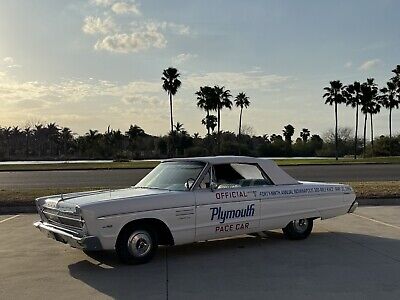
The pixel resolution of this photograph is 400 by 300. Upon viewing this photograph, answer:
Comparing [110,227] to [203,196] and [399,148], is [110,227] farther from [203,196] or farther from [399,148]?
[399,148]

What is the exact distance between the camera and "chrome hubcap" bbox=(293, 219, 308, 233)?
345 inches

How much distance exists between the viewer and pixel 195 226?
7.45 meters

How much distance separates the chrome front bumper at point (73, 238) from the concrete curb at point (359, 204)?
6.08 metres

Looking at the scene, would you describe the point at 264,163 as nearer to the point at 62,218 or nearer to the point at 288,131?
the point at 62,218

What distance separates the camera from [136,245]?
23.0 ft

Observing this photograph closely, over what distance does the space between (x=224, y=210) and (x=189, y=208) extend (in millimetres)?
626

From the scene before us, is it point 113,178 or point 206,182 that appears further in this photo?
point 113,178

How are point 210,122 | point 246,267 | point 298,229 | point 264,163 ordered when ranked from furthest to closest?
point 210,122 < point 298,229 < point 264,163 < point 246,267

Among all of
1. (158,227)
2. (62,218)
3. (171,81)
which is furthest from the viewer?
(171,81)

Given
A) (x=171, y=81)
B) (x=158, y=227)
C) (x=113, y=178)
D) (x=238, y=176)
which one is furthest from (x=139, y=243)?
(x=171, y=81)

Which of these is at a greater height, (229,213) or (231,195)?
(231,195)

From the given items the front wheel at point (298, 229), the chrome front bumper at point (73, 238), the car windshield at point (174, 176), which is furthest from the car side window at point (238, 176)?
the chrome front bumper at point (73, 238)

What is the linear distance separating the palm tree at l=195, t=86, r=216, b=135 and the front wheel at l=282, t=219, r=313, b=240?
6722 centimetres

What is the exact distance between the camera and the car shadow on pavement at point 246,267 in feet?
19.4
